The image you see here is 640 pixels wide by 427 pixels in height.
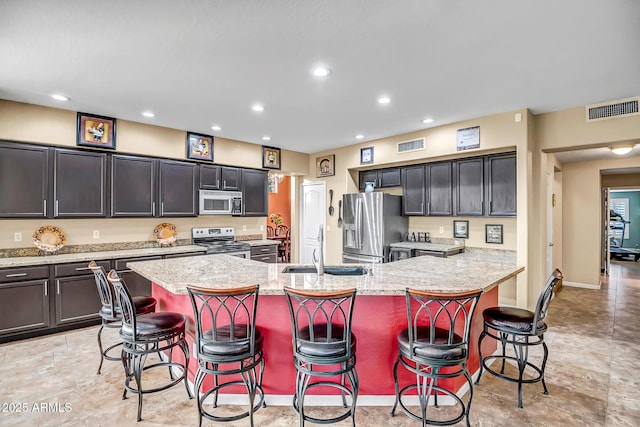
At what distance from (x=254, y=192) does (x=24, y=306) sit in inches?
138

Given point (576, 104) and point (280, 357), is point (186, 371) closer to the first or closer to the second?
point (280, 357)

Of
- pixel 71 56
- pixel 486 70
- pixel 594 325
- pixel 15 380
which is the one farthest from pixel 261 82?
pixel 594 325

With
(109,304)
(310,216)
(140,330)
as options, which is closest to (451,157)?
(310,216)

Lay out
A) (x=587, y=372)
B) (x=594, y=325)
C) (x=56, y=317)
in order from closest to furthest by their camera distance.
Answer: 1. (x=587, y=372)
2. (x=56, y=317)
3. (x=594, y=325)

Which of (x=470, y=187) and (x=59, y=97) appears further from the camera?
(x=470, y=187)

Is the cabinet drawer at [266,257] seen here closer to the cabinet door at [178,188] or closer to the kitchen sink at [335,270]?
the cabinet door at [178,188]

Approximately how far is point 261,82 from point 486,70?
2.16 metres

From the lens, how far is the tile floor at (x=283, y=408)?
2252 millimetres

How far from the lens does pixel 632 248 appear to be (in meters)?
11.0

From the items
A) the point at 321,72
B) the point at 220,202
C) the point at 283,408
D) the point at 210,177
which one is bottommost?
the point at 283,408

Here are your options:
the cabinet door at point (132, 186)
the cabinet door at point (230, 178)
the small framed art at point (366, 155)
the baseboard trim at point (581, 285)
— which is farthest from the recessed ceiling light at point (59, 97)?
the baseboard trim at point (581, 285)

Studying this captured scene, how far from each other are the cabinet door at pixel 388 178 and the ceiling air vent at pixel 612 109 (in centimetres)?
270

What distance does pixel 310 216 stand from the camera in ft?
23.5

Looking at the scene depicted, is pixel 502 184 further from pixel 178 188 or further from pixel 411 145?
pixel 178 188
